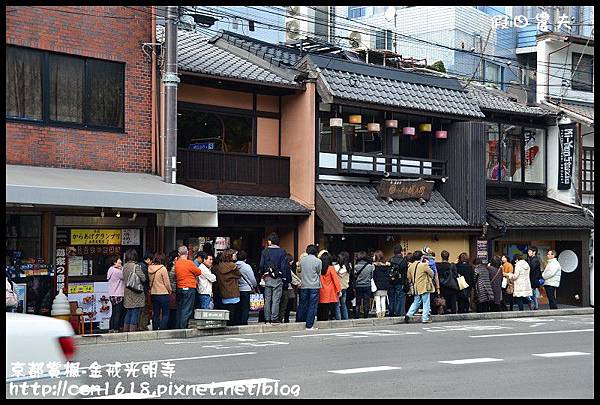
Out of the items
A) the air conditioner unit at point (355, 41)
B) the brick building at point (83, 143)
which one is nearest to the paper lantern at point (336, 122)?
the brick building at point (83, 143)

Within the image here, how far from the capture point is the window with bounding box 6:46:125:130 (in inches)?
763

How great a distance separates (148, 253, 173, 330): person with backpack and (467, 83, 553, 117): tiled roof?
14.1 m

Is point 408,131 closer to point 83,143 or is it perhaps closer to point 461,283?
point 461,283

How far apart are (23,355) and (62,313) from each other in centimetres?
1091

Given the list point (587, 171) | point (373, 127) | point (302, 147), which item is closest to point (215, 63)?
point (302, 147)

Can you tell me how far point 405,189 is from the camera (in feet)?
87.2

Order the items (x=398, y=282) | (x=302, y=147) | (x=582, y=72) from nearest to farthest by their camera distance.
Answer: (x=398, y=282) → (x=302, y=147) → (x=582, y=72)

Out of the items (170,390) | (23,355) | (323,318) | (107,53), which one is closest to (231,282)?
(323,318)

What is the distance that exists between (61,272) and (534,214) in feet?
53.4

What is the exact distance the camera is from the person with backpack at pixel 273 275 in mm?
20062

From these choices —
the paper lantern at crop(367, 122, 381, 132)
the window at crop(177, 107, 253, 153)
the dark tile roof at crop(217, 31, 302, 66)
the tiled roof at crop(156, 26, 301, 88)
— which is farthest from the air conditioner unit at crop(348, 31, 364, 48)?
the window at crop(177, 107, 253, 153)

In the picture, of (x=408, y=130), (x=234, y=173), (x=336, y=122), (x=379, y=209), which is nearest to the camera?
(x=234, y=173)

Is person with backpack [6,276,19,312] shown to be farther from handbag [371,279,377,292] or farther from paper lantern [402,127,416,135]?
paper lantern [402,127,416,135]

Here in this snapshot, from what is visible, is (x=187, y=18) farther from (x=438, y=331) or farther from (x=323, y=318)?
(x=438, y=331)
